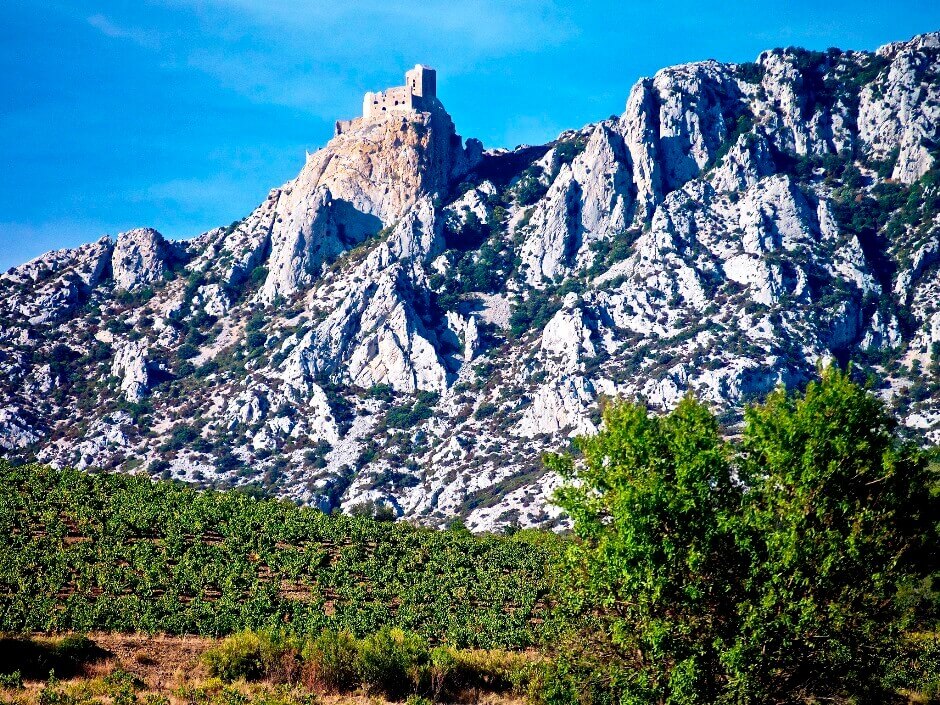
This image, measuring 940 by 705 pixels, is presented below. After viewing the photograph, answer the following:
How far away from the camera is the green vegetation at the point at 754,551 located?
1017 inches

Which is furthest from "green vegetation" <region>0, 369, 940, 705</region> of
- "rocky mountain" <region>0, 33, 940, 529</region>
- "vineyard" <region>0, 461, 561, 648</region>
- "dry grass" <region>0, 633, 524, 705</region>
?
"rocky mountain" <region>0, 33, 940, 529</region>

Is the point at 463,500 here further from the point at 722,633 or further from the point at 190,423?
the point at 722,633

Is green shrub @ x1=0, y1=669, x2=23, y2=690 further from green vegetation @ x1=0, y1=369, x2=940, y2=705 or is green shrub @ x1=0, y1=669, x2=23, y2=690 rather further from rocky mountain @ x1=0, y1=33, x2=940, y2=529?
rocky mountain @ x1=0, y1=33, x2=940, y2=529

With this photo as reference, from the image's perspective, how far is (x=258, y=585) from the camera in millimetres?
50656

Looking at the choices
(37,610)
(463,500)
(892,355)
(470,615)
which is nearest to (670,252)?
(892,355)

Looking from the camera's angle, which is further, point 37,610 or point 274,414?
point 274,414

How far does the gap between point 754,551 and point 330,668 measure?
15.2 metres

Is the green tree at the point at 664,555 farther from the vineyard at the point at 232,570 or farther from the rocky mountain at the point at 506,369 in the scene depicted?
the rocky mountain at the point at 506,369

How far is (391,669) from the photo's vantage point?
33.3 meters

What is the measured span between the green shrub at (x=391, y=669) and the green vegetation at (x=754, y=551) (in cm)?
841

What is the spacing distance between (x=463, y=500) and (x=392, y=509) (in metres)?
11.7

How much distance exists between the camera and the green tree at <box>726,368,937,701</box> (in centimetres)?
2580

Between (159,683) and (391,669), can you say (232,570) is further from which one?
(391,669)

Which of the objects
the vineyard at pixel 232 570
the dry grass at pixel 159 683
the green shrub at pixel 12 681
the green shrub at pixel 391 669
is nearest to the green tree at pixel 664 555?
the vineyard at pixel 232 570
